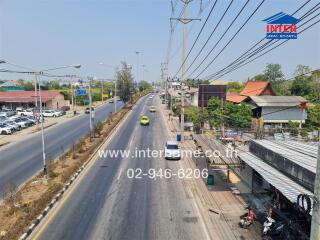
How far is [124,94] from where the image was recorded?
8450 centimetres

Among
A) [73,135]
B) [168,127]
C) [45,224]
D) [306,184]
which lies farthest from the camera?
[168,127]

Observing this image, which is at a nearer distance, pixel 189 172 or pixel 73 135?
pixel 189 172

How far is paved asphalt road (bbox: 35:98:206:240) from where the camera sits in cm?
1669

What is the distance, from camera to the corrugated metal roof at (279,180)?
47.8 feet

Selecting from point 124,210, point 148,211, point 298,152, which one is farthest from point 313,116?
point 124,210

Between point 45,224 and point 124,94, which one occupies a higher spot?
point 124,94

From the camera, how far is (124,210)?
64.9ft

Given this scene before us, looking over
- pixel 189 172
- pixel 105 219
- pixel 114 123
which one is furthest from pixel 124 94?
pixel 105 219

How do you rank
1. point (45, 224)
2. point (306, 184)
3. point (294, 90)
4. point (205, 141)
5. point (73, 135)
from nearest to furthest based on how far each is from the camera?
point (306, 184), point (45, 224), point (205, 141), point (73, 135), point (294, 90)

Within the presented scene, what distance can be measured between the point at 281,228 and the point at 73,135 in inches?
1481

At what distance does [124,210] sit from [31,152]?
20545 millimetres

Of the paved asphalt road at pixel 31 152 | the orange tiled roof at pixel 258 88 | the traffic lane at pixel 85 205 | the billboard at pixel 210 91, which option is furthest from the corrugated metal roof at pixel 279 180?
the billboard at pixel 210 91

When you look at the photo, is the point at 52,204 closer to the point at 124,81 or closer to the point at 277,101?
the point at 277,101

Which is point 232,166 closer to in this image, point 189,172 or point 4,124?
point 189,172
